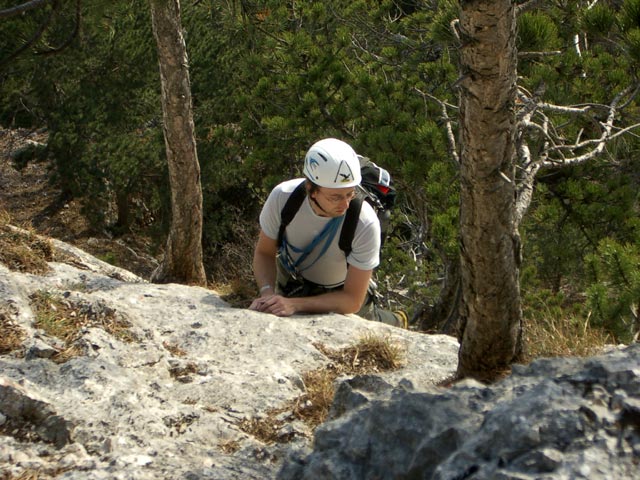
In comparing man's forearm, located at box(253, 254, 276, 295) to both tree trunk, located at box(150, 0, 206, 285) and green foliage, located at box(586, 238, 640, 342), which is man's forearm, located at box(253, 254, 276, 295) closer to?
green foliage, located at box(586, 238, 640, 342)

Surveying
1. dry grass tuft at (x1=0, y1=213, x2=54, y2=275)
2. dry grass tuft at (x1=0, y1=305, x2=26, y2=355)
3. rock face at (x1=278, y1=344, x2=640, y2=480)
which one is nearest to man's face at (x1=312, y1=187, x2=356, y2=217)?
dry grass tuft at (x1=0, y1=305, x2=26, y2=355)

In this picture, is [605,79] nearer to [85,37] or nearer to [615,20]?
[615,20]

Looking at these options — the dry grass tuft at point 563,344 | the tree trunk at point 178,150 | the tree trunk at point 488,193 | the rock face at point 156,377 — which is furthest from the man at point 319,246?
the tree trunk at point 178,150

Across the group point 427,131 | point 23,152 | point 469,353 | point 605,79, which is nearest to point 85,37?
point 23,152

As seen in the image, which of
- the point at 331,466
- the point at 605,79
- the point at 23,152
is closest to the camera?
the point at 331,466

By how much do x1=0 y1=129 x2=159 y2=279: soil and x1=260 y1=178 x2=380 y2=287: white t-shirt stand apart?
9.52 m

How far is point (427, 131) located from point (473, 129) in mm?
4727

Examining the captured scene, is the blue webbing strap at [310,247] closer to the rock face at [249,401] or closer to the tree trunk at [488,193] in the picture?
the rock face at [249,401]

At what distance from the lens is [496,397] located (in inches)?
89.7

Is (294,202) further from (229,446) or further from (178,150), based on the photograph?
(178,150)

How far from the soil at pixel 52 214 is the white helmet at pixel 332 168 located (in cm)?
1006

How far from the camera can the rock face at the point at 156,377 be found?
2994mm

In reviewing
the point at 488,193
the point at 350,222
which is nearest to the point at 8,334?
the point at 350,222

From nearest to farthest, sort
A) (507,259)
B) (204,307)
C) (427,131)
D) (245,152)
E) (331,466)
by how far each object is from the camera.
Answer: (331,466)
(507,259)
(204,307)
(427,131)
(245,152)
